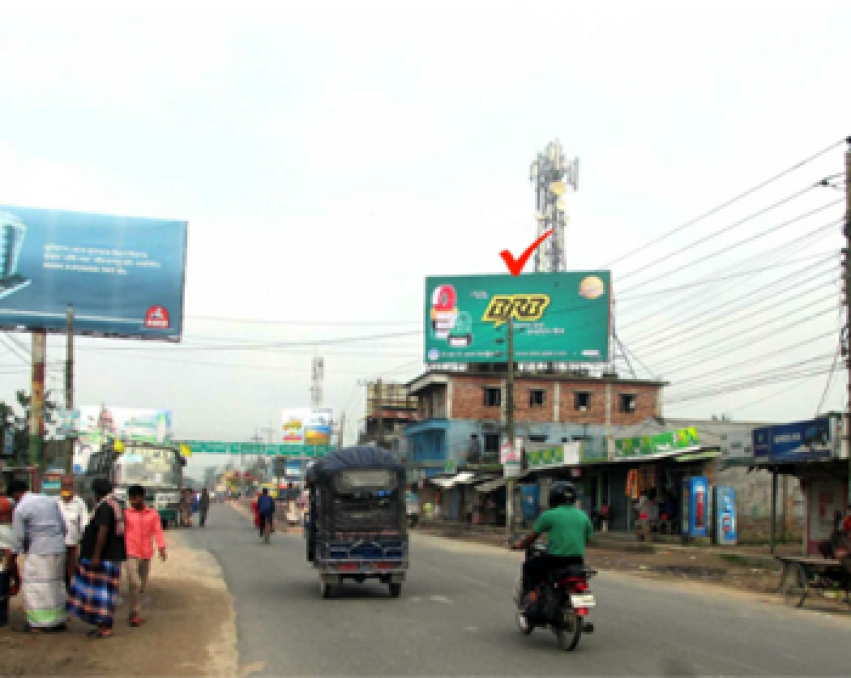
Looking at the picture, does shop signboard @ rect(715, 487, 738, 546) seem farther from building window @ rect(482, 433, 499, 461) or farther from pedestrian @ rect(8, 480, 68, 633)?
building window @ rect(482, 433, 499, 461)

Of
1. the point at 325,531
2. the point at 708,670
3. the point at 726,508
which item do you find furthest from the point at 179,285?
the point at 708,670

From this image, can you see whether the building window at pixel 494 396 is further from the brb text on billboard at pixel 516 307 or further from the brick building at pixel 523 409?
the brb text on billboard at pixel 516 307

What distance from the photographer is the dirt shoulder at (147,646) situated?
902 cm

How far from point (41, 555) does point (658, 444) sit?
24650mm

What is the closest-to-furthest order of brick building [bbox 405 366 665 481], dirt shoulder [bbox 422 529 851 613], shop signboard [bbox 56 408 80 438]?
dirt shoulder [bbox 422 529 851 613] < shop signboard [bbox 56 408 80 438] < brick building [bbox 405 366 665 481]

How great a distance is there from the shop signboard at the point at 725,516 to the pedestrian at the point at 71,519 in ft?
75.6

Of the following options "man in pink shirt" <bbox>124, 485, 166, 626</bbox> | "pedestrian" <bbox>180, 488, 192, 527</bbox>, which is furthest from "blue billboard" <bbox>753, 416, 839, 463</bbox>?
"pedestrian" <bbox>180, 488, 192, 527</bbox>

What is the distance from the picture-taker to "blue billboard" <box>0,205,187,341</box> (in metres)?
38.7

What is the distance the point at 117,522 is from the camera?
35.6 ft

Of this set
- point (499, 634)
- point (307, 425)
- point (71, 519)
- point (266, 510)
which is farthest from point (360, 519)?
point (307, 425)

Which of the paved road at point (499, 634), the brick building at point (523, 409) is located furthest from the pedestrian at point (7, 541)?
the brick building at point (523, 409)

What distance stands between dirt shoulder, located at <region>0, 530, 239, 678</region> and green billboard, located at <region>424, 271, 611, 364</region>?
1672 inches

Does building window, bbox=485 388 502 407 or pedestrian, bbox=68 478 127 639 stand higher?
building window, bbox=485 388 502 407

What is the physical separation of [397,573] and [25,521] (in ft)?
20.2
